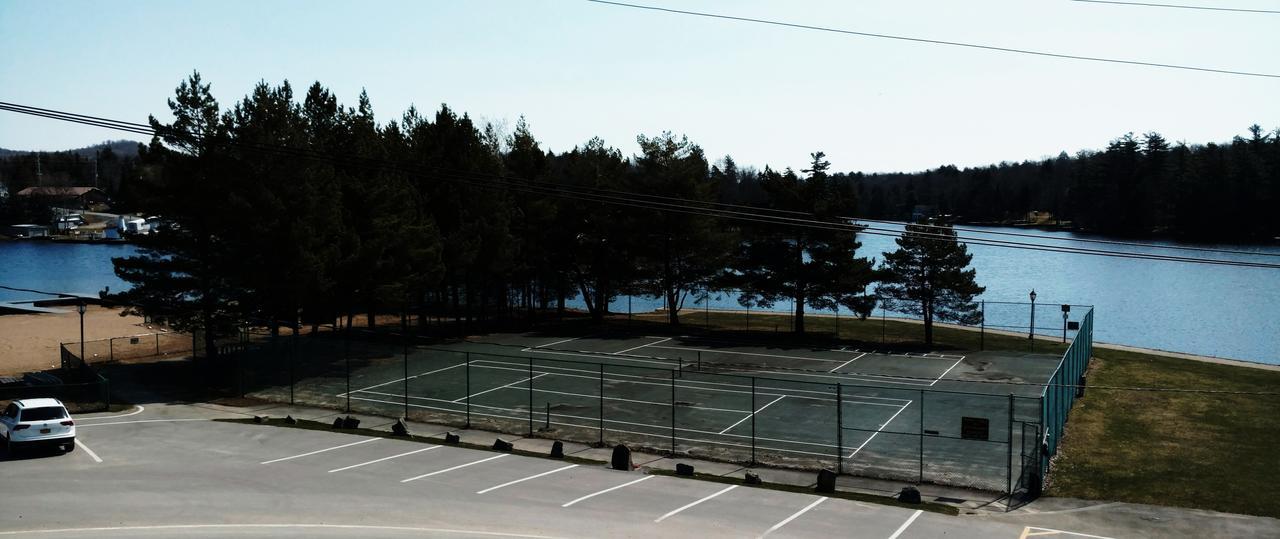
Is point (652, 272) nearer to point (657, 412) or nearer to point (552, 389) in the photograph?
point (552, 389)

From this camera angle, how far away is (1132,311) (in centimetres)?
8181

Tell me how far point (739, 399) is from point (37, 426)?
77.4 feet

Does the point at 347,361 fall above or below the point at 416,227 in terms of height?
below

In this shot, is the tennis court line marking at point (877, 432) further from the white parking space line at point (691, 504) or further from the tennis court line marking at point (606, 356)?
the tennis court line marking at point (606, 356)

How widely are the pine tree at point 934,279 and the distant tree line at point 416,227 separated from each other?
2.20 m

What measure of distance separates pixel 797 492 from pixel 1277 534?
10.6 m

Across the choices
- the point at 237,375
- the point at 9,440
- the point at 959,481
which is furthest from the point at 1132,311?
the point at 9,440

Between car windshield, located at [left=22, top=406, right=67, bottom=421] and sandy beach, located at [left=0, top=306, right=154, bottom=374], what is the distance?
24.1m

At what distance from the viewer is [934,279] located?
183 ft

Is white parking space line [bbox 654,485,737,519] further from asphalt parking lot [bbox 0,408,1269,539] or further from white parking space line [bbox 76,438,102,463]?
white parking space line [bbox 76,438,102,463]

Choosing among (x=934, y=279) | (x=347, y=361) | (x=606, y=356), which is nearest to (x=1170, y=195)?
(x=934, y=279)

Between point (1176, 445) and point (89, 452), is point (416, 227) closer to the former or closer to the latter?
point (89, 452)

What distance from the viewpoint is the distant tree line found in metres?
43.1

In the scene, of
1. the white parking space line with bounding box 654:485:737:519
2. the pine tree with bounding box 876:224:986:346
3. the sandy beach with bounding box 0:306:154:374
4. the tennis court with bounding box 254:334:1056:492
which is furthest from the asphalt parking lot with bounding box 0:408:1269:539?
the pine tree with bounding box 876:224:986:346
